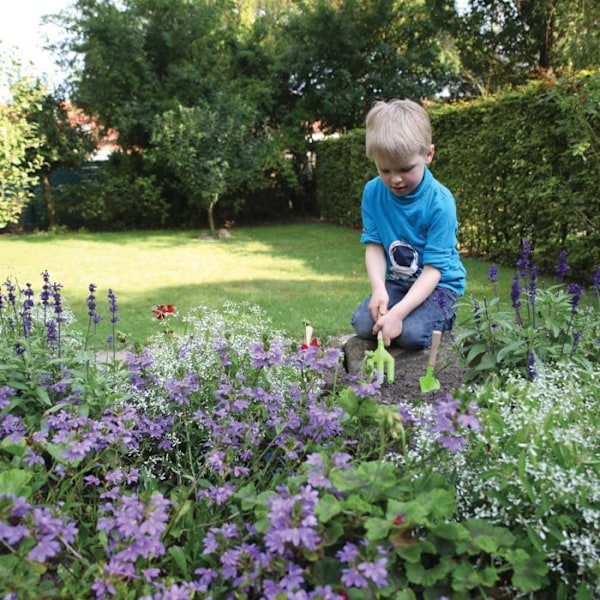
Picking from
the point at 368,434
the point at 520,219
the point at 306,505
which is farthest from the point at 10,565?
the point at 520,219

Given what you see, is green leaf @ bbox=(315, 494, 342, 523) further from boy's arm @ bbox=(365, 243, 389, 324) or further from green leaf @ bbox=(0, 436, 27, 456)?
boy's arm @ bbox=(365, 243, 389, 324)

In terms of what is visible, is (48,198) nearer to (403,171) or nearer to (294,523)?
(403,171)

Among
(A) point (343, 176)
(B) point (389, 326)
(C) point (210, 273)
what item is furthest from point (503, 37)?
(B) point (389, 326)

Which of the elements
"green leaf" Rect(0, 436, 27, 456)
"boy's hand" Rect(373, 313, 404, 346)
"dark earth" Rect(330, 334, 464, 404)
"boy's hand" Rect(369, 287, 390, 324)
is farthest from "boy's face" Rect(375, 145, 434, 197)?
"green leaf" Rect(0, 436, 27, 456)

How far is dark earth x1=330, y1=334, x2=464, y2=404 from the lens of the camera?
2.65 m

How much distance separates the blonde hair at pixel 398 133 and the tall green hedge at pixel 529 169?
12.4 ft

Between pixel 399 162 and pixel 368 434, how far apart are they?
1633mm

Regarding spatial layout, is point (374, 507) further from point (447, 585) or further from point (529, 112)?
point (529, 112)

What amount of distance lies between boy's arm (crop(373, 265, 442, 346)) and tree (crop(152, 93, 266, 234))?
1140 centimetres

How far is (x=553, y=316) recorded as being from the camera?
8.18ft

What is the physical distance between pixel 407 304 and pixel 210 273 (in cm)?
594

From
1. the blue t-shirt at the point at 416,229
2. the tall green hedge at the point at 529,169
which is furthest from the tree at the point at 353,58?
the blue t-shirt at the point at 416,229

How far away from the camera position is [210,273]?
8523mm

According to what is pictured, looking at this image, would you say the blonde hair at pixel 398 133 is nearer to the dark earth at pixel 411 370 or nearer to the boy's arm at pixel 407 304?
the boy's arm at pixel 407 304
